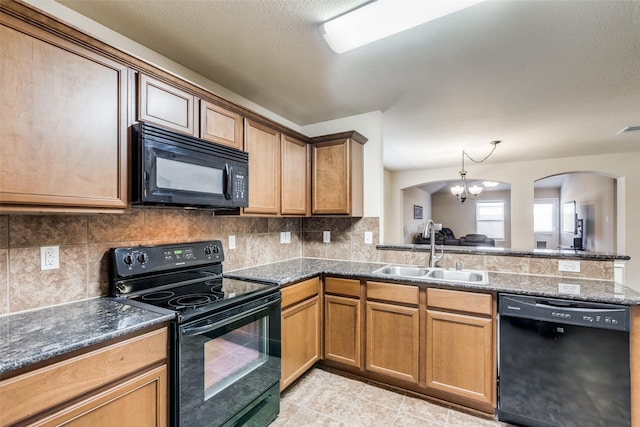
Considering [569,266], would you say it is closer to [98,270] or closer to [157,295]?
[157,295]

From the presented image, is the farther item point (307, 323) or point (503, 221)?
point (503, 221)

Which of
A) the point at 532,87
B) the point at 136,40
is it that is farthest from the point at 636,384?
the point at 136,40

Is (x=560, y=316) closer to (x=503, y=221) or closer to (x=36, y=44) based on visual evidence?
(x=36, y=44)

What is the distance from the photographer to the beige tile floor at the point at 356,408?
192 centimetres

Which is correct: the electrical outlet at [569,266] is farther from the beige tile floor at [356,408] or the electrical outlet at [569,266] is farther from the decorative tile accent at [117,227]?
the decorative tile accent at [117,227]

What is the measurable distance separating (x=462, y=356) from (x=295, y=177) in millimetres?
1967

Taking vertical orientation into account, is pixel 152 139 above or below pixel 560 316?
above

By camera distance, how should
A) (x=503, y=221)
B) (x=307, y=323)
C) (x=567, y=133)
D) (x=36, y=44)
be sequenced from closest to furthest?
(x=36, y=44) → (x=307, y=323) → (x=567, y=133) → (x=503, y=221)

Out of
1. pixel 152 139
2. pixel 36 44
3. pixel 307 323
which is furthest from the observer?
pixel 307 323

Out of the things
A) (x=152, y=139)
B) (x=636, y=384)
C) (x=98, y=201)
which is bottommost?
(x=636, y=384)

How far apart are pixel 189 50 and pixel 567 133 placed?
4606mm

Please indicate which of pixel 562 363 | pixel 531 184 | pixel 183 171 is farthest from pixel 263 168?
pixel 531 184

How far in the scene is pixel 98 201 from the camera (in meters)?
1.36

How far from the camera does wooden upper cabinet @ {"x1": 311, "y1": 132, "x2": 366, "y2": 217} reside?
9.07 ft
